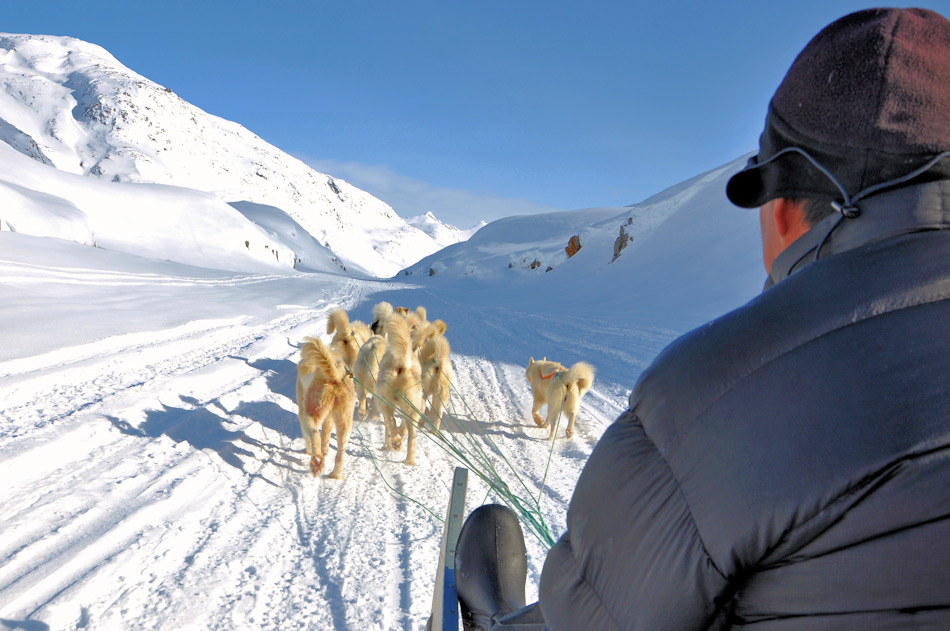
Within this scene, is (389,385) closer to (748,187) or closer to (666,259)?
(748,187)

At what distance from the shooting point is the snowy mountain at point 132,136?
130 m

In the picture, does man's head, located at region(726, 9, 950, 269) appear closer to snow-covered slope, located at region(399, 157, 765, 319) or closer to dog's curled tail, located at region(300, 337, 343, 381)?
dog's curled tail, located at region(300, 337, 343, 381)

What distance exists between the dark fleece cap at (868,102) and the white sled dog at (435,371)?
178 inches

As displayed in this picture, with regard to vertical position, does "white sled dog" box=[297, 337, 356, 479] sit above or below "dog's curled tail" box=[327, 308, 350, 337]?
below

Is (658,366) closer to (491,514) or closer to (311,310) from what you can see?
(491,514)

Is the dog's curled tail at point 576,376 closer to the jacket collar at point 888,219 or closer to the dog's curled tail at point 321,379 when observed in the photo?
the dog's curled tail at point 321,379

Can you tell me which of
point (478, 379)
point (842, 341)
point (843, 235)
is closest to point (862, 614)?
point (842, 341)

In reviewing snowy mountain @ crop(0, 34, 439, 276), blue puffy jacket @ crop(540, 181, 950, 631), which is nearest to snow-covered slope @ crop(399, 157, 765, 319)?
blue puffy jacket @ crop(540, 181, 950, 631)

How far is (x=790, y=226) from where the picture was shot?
0.96 metres

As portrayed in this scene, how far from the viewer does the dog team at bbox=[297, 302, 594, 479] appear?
168 inches

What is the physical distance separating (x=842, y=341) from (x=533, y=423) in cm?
542

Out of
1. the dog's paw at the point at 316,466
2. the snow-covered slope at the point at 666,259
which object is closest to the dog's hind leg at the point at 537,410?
the dog's paw at the point at 316,466

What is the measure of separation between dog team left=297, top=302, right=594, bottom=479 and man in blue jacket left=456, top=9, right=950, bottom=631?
11.1 ft

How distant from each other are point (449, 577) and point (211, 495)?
2268 millimetres
